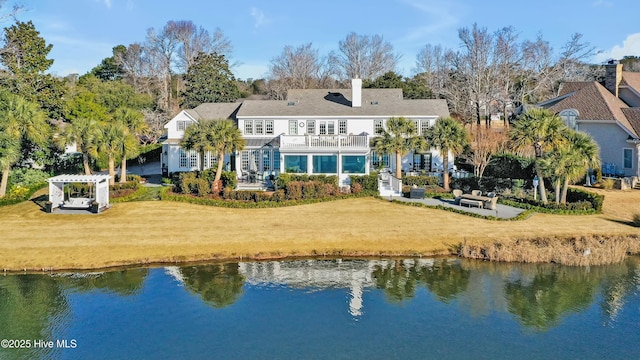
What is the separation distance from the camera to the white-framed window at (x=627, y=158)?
41294 mm

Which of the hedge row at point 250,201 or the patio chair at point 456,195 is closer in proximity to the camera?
the hedge row at point 250,201

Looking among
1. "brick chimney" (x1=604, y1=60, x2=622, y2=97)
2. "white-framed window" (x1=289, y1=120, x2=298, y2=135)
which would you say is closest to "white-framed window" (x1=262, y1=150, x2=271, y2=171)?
"white-framed window" (x1=289, y1=120, x2=298, y2=135)

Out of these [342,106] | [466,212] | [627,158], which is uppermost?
[342,106]

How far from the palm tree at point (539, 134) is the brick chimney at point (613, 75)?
17.0 metres

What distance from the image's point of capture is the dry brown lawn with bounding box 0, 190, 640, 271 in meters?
26.4

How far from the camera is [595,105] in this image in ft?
149

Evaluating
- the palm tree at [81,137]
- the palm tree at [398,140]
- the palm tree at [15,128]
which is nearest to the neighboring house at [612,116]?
the palm tree at [398,140]

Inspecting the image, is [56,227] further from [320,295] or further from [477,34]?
[477,34]

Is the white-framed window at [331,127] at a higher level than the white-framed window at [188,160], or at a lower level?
higher

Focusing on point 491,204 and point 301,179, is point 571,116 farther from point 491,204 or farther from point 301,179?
point 301,179

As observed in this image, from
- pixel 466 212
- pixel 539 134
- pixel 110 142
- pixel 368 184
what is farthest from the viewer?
pixel 110 142

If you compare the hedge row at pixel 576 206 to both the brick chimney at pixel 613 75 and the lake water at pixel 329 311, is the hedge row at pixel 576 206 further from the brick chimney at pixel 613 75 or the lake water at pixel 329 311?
the brick chimney at pixel 613 75

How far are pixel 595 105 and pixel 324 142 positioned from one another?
22.9 metres

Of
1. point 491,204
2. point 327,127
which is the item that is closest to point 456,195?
point 491,204
